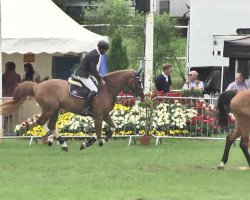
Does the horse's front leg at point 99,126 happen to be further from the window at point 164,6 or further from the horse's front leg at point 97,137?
the window at point 164,6

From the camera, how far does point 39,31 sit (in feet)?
72.2

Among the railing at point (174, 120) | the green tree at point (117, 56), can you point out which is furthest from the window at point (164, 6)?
the railing at point (174, 120)

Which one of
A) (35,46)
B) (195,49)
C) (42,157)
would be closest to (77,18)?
(195,49)

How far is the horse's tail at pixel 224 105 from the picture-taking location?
15738mm

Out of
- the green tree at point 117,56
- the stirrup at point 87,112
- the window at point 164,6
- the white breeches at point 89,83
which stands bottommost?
the stirrup at point 87,112

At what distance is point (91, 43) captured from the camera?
73.7 ft

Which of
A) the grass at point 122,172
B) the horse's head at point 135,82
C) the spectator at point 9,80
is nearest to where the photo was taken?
the grass at point 122,172

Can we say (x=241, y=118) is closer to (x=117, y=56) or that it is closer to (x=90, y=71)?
(x=90, y=71)

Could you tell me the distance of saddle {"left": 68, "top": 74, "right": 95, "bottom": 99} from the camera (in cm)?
1759

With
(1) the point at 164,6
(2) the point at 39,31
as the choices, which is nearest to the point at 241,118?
(2) the point at 39,31

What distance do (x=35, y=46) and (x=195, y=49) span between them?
5486mm

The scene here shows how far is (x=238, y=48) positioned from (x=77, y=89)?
4137 millimetres

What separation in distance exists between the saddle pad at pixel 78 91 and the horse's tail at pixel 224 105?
3.11 m

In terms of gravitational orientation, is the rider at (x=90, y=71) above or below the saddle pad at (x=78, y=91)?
above
